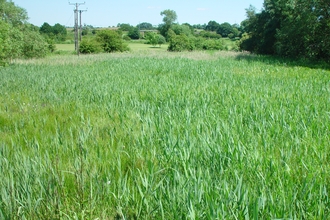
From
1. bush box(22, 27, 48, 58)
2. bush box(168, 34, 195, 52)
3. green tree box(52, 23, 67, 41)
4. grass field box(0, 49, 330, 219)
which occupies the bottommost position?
grass field box(0, 49, 330, 219)

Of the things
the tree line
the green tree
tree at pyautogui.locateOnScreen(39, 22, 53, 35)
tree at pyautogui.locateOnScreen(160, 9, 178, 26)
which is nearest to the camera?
the tree line

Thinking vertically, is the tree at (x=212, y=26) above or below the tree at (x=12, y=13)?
above

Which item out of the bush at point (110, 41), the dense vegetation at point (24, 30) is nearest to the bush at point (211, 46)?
the bush at point (110, 41)

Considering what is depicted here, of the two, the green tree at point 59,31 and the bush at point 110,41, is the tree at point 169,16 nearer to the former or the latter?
the green tree at point 59,31

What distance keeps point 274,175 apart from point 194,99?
11.4 feet

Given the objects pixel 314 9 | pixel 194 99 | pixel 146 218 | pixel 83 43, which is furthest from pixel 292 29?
pixel 83 43

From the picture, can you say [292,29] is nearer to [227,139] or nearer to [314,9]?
[314,9]

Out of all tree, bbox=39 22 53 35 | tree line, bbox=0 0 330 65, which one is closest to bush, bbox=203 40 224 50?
tree line, bbox=0 0 330 65

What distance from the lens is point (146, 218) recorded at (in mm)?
1815

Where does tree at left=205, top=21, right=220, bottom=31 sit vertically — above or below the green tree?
above

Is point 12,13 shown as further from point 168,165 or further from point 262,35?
point 168,165

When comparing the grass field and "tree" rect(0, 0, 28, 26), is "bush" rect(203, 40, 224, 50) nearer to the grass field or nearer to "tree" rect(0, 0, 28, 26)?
"tree" rect(0, 0, 28, 26)

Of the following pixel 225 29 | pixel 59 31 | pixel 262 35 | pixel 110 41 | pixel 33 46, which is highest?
pixel 225 29

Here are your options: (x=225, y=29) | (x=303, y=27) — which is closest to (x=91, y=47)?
(x=303, y=27)
